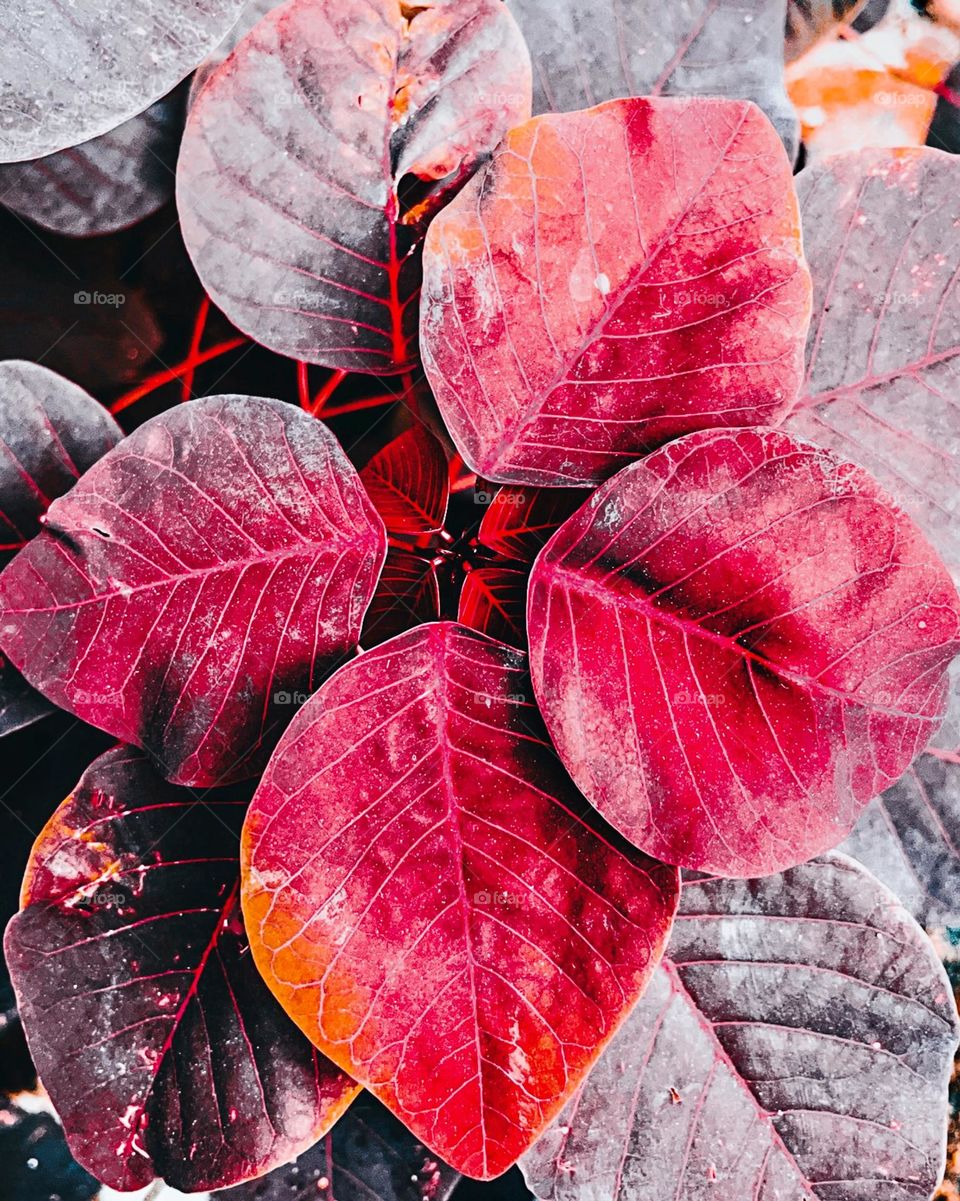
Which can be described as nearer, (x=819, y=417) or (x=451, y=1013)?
(x=451, y=1013)

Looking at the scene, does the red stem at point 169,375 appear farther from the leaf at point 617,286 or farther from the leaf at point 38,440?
the leaf at point 617,286

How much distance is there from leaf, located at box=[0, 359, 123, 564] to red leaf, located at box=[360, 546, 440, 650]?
0.21 metres

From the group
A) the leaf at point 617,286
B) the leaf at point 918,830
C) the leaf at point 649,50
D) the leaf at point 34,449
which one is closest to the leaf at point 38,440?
the leaf at point 34,449

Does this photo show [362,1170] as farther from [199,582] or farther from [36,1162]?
[199,582]

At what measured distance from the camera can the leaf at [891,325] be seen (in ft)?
1.88

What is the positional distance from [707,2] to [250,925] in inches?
26.6

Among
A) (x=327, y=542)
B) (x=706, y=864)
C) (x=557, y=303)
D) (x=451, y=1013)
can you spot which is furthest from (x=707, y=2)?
(x=451, y=1013)

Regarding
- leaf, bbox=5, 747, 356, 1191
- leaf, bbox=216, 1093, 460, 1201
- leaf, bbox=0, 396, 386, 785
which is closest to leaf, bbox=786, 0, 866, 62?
leaf, bbox=0, 396, 386, 785

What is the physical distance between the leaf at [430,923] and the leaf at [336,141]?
253mm

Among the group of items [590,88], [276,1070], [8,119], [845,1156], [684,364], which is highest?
[8,119]

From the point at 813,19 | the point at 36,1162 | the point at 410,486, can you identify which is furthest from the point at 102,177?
the point at 36,1162

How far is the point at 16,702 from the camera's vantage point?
1.93ft

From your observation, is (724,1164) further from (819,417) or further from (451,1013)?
(819,417)

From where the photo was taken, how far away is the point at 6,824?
652 millimetres
